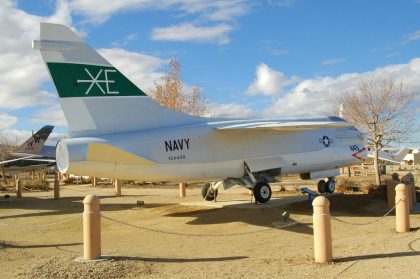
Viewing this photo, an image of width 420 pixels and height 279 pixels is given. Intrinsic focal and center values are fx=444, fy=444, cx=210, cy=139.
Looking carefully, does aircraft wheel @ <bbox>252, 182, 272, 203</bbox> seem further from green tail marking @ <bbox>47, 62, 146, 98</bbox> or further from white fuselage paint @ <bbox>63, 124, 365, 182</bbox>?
green tail marking @ <bbox>47, 62, 146, 98</bbox>

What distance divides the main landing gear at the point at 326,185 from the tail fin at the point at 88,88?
908 centimetres

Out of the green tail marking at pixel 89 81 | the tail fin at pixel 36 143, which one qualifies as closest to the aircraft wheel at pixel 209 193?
the green tail marking at pixel 89 81

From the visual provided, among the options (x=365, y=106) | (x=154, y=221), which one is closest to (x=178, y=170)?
(x=154, y=221)

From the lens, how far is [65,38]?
38.3ft

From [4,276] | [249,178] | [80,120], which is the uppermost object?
[80,120]

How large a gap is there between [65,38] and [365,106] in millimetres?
20051

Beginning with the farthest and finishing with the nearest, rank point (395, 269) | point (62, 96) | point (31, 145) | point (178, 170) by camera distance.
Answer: point (31, 145) < point (178, 170) < point (62, 96) < point (395, 269)

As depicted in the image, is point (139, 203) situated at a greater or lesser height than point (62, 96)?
lesser

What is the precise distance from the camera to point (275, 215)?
13102 mm

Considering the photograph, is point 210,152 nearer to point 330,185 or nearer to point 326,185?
point 326,185

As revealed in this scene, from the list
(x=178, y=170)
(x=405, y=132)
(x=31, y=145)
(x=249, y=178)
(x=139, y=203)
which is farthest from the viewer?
(x=31, y=145)

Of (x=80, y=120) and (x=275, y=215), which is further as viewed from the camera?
(x=275, y=215)

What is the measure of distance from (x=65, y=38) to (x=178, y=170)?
4.74 meters

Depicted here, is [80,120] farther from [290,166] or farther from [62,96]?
[290,166]
